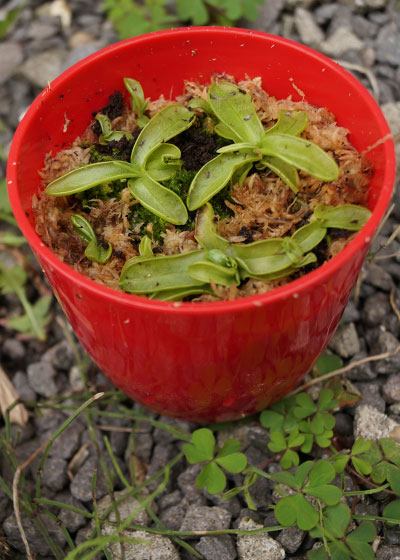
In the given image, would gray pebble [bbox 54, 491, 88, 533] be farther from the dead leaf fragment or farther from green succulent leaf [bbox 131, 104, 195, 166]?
green succulent leaf [bbox 131, 104, 195, 166]

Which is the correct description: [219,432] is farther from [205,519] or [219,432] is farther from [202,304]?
[202,304]

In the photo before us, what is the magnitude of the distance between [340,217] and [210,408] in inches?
20.0

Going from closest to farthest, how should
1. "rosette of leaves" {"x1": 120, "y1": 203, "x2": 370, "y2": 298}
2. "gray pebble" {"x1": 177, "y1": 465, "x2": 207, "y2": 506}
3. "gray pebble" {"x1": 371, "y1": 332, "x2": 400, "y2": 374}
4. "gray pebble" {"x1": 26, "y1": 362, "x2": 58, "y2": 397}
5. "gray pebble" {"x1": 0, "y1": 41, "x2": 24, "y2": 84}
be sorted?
"rosette of leaves" {"x1": 120, "y1": 203, "x2": 370, "y2": 298}
"gray pebble" {"x1": 177, "y1": 465, "x2": 207, "y2": 506}
"gray pebble" {"x1": 371, "y1": 332, "x2": 400, "y2": 374}
"gray pebble" {"x1": 26, "y1": 362, "x2": 58, "y2": 397}
"gray pebble" {"x1": 0, "y1": 41, "x2": 24, "y2": 84}

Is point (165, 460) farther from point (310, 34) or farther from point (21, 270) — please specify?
point (310, 34)

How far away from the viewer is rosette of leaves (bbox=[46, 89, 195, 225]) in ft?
4.23

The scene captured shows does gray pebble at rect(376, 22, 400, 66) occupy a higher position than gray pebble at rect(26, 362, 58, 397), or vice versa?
gray pebble at rect(376, 22, 400, 66)

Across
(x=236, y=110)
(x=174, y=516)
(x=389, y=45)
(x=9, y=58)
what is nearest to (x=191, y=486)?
(x=174, y=516)

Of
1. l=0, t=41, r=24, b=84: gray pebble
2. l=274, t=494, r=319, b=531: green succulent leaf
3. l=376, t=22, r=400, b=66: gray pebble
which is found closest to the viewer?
l=274, t=494, r=319, b=531: green succulent leaf

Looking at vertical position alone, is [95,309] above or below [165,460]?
above

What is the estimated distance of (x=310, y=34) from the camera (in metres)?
2.28

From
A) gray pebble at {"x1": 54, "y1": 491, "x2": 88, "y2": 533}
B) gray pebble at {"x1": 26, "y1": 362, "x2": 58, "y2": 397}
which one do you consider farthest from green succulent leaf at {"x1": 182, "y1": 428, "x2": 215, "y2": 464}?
gray pebble at {"x1": 26, "y1": 362, "x2": 58, "y2": 397}

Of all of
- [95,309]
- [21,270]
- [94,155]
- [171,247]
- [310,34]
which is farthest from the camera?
[310,34]

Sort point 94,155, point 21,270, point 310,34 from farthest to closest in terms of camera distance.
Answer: point 310,34
point 21,270
point 94,155

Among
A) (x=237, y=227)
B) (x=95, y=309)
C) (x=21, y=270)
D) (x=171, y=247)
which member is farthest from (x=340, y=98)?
(x=21, y=270)
